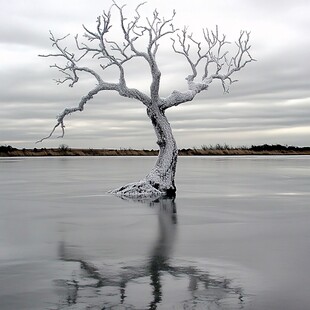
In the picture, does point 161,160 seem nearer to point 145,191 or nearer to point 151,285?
point 145,191

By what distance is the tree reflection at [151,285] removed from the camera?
607cm

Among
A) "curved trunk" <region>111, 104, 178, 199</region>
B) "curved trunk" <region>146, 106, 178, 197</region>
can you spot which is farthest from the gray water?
"curved trunk" <region>146, 106, 178, 197</region>

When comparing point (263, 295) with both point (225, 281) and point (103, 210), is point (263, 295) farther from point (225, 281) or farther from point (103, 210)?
point (103, 210)

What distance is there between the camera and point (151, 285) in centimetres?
679

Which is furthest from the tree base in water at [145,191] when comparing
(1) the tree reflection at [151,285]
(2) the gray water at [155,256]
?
(1) the tree reflection at [151,285]

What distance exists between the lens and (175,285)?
6801 mm

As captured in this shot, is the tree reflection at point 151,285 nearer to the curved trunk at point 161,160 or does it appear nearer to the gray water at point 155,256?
the gray water at point 155,256

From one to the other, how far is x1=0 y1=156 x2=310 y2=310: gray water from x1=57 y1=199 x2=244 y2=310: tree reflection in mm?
12

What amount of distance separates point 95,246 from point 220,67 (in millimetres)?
14746

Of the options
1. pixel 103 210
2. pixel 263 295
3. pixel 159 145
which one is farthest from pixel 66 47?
pixel 263 295

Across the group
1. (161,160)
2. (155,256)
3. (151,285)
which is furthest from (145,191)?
(151,285)

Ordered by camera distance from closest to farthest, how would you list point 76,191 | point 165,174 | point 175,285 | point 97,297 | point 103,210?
point 97,297 → point 175,285 → point 103,210 → point 165,174 → point 76,191

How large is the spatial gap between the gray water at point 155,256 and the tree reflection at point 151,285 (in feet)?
0.04

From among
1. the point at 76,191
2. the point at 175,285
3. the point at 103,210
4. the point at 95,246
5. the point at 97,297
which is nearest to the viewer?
the point at 97,297
